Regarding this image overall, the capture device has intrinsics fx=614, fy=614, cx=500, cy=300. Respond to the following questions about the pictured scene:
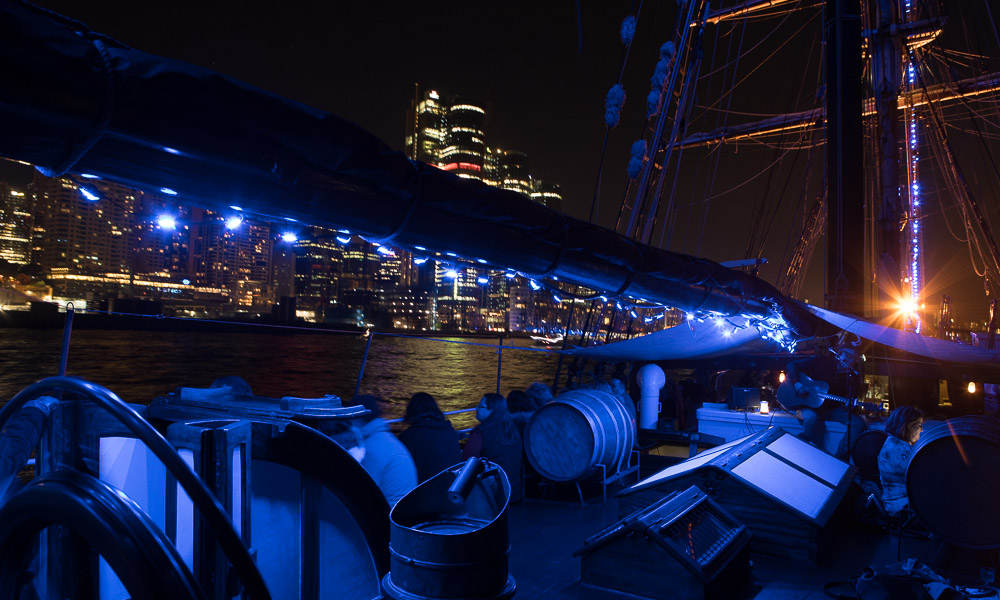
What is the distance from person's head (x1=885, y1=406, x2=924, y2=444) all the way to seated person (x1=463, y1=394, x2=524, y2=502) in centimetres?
459

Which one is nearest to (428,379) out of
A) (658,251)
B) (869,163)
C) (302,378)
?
(302,378)

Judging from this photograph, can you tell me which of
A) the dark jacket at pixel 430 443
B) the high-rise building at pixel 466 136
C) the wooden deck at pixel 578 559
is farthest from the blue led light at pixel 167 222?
the high-rise building at pixel 466 136

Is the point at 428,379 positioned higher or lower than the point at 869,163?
lower

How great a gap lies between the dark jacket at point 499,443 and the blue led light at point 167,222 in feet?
17.3

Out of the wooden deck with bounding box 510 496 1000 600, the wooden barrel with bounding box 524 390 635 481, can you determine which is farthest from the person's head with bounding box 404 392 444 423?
the wooden barrel with bounding box 524 390 635 481

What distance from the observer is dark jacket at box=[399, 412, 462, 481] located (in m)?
6.41

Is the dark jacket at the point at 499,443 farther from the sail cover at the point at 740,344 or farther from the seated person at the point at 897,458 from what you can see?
the seated person at the point at 897,458

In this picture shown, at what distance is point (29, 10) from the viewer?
193cm

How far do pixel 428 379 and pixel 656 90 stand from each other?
44024 millimetres

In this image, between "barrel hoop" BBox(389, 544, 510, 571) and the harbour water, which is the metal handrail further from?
the harbour water

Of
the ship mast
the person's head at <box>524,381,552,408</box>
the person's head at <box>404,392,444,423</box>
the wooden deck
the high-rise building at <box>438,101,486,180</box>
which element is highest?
the high-rise building at <box>438,101,486,180</box>

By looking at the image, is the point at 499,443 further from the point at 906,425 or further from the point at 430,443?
the point at 906,425

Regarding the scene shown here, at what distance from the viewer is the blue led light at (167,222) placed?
9.93 ft

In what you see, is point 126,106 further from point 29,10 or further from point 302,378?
point 302,378
